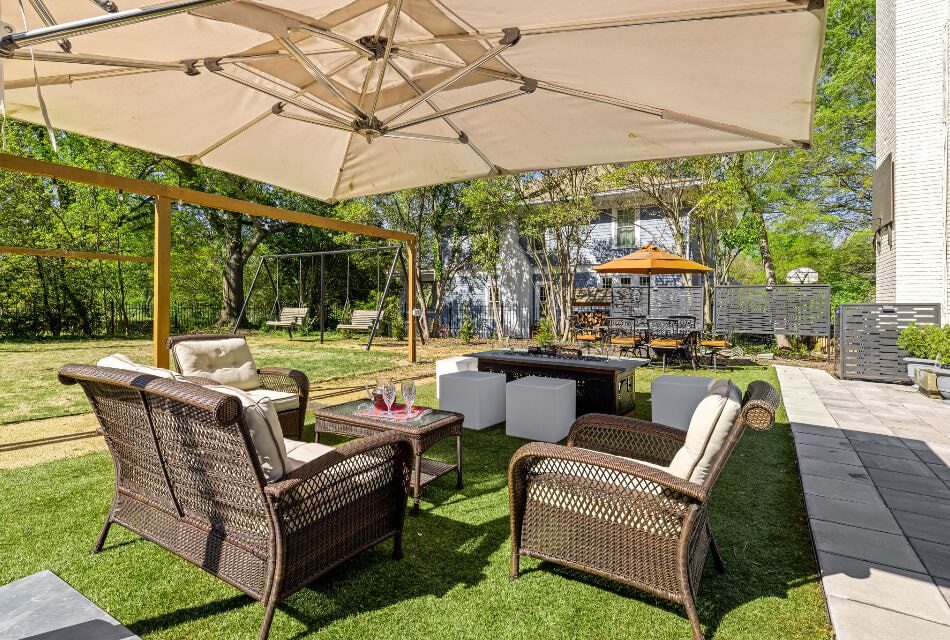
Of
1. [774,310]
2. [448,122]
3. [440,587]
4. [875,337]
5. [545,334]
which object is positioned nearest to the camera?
[440,587]

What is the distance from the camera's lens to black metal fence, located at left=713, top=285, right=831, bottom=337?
9.61 m

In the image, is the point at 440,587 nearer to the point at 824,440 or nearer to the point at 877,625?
the point at 877,625

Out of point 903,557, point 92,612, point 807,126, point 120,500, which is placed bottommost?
point 903,557

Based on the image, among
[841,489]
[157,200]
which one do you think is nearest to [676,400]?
[841,489]

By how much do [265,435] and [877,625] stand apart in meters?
2.50

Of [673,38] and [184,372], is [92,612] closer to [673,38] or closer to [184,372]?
[184,372]

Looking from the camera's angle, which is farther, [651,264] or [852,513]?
[651,264]

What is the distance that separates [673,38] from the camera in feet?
7.39

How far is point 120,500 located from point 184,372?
5.59 feet

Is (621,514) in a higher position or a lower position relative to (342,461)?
lower

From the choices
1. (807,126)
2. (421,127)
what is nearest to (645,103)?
(807,126)

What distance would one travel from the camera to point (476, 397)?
4.67m

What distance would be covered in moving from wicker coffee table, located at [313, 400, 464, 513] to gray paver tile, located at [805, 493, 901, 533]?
2.23m

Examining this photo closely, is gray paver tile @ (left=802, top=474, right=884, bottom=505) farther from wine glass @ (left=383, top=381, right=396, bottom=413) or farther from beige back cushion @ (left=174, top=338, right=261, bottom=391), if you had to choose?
beige back cushion @ (left=174, top=338, right=261, bottom=391)
